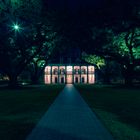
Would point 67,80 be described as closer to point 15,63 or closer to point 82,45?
point 15,63

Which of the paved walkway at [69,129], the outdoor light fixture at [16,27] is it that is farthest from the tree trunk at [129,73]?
the paved walkway at [69,129]

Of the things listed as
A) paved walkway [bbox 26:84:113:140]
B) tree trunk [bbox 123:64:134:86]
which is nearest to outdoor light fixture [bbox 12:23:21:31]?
tree trunk [bbox 123:64:134:86]

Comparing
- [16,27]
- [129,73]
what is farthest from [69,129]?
[129,73]

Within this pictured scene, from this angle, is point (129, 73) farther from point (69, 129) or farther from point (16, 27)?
point (69, 129)

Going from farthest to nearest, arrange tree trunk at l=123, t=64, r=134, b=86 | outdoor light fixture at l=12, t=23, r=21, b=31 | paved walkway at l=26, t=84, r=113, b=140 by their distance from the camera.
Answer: tree trunk at l=123, t=64, r=134, b=86
outdoor light fixture at l=12, t=23, r=21, b=31
paved walkway at l=26, t=84, r=113, b=140

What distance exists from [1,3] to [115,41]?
59.8ft

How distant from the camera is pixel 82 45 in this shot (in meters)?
43.0

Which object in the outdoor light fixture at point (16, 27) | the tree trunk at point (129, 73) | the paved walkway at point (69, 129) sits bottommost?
the paved walkway at point (69, 129)

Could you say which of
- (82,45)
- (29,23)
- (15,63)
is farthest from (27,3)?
(15,63)

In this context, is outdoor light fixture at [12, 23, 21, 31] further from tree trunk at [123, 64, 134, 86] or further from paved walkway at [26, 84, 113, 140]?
paved walkway at [26, 84, 113, 140]

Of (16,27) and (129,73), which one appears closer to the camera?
(16,27)

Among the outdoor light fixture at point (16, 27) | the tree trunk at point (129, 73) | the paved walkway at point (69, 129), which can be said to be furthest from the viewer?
the tree trunk at point (129, 73)

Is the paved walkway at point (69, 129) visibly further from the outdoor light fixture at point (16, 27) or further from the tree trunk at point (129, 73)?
the tree trunk at point (129, 73)

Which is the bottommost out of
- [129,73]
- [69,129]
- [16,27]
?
[69,129]
